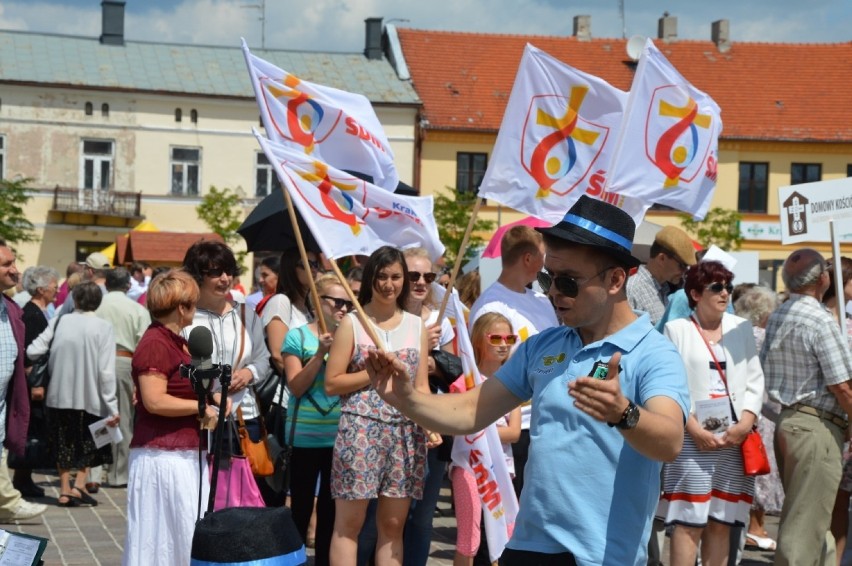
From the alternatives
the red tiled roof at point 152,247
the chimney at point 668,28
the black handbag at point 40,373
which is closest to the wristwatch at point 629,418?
the black handbag at point 40,373

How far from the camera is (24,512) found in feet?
32.8

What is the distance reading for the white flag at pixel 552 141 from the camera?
24.6 ft

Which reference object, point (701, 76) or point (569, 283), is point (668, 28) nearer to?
point (701, 76)

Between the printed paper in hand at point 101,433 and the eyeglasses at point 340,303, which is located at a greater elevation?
the eyeglasses at point 340,303

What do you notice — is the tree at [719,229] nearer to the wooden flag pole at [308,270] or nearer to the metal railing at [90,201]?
the metal railing at [90,201]

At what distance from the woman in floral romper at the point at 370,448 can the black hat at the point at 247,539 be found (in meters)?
1.97

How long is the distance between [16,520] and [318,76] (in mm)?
37909

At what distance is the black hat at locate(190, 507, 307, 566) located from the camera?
441cm

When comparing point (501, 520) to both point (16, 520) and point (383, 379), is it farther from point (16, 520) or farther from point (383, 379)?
point (16, 520)

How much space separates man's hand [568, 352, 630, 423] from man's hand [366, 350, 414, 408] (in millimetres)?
822

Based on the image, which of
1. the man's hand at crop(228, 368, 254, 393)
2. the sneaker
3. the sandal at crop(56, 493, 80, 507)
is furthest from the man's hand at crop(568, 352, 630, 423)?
the sandal at crop(56, 493, 80, 507)

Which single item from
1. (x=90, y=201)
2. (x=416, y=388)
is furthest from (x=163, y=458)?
(x=90, y=201)

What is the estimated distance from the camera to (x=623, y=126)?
7.66m

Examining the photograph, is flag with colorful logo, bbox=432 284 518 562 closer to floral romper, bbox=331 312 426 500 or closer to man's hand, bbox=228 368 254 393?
floral romper, bbox=331 312 426 500
